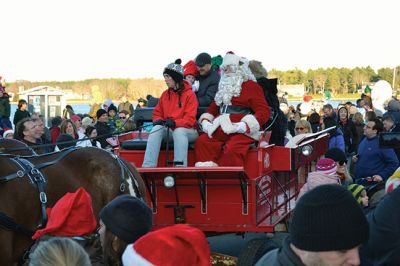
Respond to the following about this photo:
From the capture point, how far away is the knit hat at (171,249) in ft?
8.54

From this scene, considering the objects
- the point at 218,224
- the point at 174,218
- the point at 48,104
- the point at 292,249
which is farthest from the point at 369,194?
the point at 48,104

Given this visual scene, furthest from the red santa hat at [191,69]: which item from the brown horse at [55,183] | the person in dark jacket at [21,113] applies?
the person in dark jacket at [21,113]

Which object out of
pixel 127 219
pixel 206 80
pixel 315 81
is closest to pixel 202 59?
pixel 206 80

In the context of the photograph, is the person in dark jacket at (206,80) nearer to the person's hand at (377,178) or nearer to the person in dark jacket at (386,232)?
the person's hand at (377,178)

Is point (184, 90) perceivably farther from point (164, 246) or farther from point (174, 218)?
point (164, 246)

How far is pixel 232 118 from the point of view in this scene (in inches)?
296

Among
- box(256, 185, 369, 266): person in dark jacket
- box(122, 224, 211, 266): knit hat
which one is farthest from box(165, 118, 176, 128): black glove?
box(256, 185, 369, 266): person in dark jacket

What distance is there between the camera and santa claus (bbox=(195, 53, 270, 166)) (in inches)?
285

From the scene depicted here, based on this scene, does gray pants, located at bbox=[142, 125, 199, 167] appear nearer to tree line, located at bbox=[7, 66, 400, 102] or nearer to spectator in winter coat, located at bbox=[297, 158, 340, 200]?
spectator in winter coat, located at bbox=[297, 158, 340, 200]

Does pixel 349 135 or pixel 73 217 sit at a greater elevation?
pixel 73 217

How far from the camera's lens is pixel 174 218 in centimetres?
728

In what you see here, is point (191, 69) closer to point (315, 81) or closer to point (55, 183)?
point (55, 183)

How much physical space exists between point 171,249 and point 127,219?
0.83m

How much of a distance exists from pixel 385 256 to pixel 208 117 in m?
4.76
